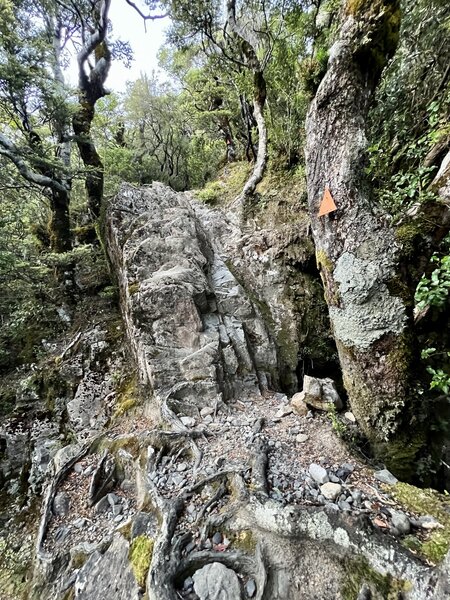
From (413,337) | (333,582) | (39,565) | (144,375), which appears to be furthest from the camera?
(144,375)

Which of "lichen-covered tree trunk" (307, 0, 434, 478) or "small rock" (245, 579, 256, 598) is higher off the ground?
"lichen-covered tree trunk" (307, 0, 434, 478)

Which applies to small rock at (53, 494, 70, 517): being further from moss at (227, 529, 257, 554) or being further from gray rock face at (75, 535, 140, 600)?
moss at (227, 529, 257, 554)

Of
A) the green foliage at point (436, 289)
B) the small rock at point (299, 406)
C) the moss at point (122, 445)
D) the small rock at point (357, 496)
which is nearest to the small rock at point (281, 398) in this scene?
the small rock at point (299, 406)

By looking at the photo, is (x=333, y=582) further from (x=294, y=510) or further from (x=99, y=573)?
(x=99, y=573)

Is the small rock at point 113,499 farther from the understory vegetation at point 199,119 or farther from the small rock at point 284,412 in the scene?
the small rock at point 284,412

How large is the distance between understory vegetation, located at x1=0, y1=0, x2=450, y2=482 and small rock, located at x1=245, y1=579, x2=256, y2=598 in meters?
0.86

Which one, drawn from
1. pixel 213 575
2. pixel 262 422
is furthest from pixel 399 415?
pixel 213 575

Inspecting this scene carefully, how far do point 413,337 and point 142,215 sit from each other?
5.55m

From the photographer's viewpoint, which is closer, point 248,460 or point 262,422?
point 248,460

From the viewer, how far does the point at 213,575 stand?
2078 millimetres

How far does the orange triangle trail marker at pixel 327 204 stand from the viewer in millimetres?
3443

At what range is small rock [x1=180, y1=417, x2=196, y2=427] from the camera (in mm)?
3719

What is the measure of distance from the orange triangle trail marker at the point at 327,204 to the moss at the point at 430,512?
2937 mm

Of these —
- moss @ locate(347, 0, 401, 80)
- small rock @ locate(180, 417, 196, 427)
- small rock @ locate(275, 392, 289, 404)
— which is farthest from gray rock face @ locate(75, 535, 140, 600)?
moss @ locate(347, 0, 401, 80)
